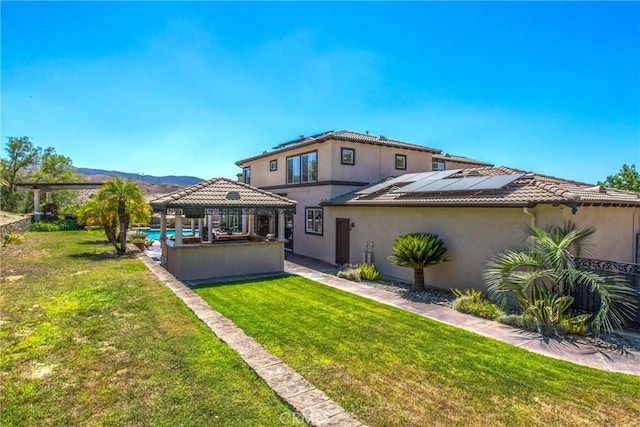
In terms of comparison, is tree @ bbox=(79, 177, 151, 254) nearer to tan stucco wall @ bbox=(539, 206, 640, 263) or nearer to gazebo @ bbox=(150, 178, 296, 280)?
gazebo @ bbox=(150, 178, 296, 280)

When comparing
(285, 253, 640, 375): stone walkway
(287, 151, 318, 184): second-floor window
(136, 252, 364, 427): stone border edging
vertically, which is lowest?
(285, 253, 640, 375): stone walkway

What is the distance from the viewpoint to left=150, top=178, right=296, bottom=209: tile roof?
1407cm

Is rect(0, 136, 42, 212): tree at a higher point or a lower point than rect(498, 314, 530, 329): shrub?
higher

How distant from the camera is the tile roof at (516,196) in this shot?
10.0 meters

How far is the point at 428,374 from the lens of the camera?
591 centimetres

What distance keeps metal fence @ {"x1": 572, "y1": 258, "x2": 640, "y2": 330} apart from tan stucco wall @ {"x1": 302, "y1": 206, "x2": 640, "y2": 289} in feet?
4.70

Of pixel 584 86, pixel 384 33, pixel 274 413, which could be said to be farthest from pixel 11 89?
pixel 584 86

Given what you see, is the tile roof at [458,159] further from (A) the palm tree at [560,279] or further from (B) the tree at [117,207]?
(B) the tree at [117,207]

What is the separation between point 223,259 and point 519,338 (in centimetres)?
1102

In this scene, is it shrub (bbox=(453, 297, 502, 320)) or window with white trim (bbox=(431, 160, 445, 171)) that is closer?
shrub (bbox=(453, 297, 502, 320))

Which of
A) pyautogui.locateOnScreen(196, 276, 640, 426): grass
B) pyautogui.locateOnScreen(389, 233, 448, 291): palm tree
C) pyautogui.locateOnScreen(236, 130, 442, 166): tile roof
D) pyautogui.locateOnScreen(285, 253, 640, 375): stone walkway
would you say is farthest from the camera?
pyautogui.locateOnScreen(236, 130, 442, 166): tile roof

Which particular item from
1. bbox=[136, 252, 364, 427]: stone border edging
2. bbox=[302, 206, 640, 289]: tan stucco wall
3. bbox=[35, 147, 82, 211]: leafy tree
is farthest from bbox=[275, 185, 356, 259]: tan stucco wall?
bbox=[35, 147, 82, 211]: leafy tree

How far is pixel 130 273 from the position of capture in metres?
12.6

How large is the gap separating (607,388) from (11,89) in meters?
22.9
